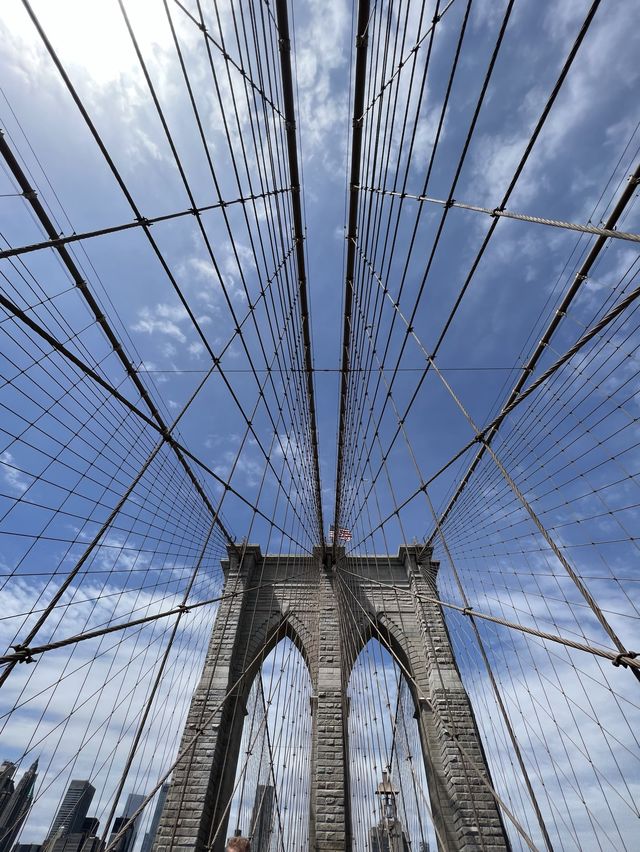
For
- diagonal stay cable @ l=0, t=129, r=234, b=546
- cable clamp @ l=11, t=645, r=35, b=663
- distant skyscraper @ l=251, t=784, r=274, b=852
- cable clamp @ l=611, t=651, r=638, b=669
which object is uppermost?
diagonal stay cable @ l=0, t=129, r=234, b=546

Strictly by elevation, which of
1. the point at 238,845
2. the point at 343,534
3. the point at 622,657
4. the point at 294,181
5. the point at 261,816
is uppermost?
the point at 343,534

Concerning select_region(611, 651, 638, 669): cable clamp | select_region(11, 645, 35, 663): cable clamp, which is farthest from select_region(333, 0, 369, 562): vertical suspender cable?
select_region(11, 645, 35, 663): cable clamp

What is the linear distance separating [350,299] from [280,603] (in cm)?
861

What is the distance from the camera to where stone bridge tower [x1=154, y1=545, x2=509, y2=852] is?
24.4ft


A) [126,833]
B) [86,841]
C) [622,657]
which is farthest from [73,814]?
[622,657]

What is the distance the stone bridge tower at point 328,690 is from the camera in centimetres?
743

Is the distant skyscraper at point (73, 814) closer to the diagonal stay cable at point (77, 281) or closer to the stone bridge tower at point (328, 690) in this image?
the stone bridge tower at point (328, 690)

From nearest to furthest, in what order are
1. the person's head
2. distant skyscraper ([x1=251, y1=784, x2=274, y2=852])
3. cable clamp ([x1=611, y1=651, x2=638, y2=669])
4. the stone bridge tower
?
cable clamp ([x1=611, y1=651, x2=638, y2=669]) → the person's head → distant skyscraper ([x1=251, y1=784, x2=274, y2=852]) → the stone bridge tower

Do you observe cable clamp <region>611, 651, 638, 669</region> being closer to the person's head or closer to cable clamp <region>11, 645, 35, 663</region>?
cable clamp <region>11, 645, 35, 663</region>

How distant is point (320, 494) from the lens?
11820 millimetres

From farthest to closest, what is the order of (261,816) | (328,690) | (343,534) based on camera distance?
1. (343,534)
2. (328,690)
3. (261,816)

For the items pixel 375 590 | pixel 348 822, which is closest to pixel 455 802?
pixel 348 822

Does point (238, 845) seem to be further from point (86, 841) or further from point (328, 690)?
point (328, 690)

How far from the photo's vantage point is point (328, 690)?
9.23 meters
